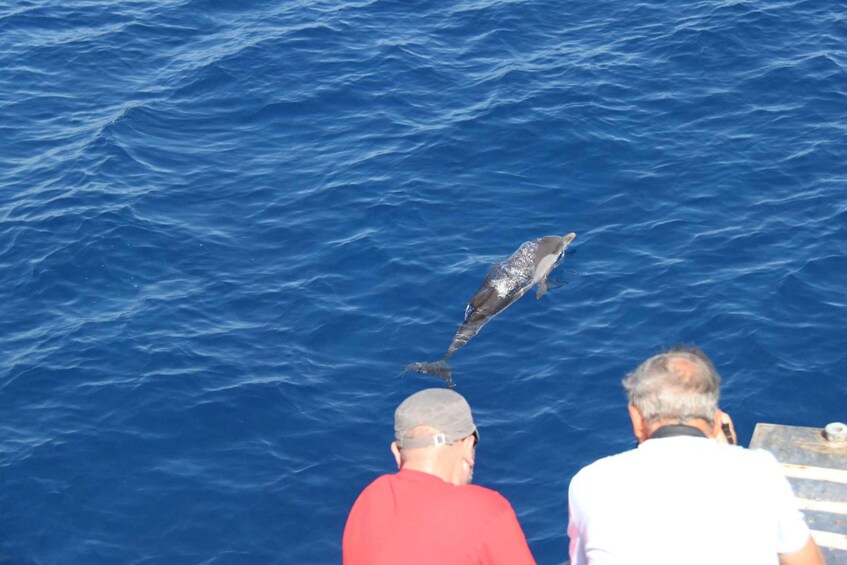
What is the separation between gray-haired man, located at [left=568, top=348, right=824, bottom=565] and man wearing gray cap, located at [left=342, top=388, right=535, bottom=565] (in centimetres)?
37

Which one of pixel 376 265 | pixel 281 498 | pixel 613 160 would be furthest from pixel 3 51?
pixel 281 498

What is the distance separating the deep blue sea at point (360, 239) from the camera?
10844 mm

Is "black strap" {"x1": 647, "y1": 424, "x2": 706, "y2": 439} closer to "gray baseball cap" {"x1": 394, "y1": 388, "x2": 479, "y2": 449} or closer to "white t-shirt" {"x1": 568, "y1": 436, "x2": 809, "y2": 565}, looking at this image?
"white t-shirt" {"x1": 568, "y1": 436, "x2": 809, "y2": 565}

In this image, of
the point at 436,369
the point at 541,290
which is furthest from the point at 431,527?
the point at 541,290

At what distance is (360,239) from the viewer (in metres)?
14.4

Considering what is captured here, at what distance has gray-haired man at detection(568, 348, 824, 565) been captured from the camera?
441 cm

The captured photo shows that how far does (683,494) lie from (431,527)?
107cm

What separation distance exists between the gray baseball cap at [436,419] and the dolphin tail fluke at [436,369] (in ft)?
21.7

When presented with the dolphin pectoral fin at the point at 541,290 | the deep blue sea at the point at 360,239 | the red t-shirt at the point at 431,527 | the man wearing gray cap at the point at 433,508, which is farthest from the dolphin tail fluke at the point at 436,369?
the red t-shirt at the point at 431,527

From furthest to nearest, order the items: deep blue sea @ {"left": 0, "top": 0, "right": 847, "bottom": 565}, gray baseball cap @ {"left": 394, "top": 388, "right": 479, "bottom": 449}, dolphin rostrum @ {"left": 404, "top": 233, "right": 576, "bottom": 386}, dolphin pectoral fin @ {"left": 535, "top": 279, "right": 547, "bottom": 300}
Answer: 1. dolphin pectoral fin @ {"left": 535, "top": 279, "right": 547, "bottom": 300}
2. dolphin rostrum @ {"left": 404, "top": 233, "right": 576, "bottom": 386}
3. deep blue sea @ {"left": 0, "top": 0, "right": 847, "bottom": 565}
4. gray baseball cap @ {"left": 394, "top": 388, "right": 479, "bottom": 449}

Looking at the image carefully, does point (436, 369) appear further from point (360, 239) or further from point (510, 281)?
point (360, 239)

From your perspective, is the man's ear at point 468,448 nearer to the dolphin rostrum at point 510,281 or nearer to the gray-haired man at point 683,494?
the gray-haired man at point 683,494

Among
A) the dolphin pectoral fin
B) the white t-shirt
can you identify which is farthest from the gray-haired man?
the dolphin pectoral fin

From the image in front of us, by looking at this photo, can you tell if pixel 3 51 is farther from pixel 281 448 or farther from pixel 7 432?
pixel 281 448
